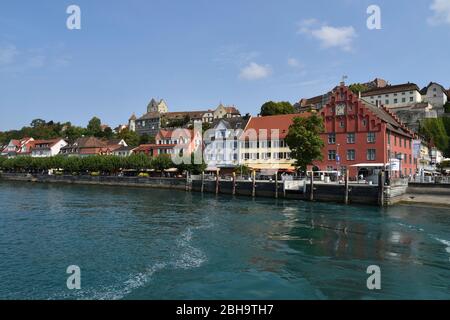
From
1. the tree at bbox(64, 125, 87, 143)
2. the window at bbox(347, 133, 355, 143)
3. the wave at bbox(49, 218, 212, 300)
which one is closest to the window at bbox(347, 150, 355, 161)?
the window at bbox(347, 133, 355, 143)

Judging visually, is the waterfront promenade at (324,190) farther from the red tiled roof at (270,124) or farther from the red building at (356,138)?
the red tiled roof at (270,124)

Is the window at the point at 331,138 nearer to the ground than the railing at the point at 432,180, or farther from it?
farther from it

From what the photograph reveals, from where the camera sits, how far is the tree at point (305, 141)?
2381 inches

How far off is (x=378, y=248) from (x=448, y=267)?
4713 mm

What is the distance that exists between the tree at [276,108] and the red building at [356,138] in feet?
154

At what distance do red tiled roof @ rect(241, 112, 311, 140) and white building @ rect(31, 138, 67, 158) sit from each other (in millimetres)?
97413

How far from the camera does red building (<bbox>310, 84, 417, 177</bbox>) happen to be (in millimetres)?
66331

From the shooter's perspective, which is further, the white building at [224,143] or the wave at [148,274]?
the white building at [224,143]

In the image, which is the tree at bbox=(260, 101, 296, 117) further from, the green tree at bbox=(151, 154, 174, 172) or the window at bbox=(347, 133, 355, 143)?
the window at bbox=(347, 133, 355, 143)

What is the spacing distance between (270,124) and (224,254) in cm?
6872

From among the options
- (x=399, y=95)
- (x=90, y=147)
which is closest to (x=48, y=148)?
(x=90, y=147)

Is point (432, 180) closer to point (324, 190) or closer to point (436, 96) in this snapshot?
point (324, 190)

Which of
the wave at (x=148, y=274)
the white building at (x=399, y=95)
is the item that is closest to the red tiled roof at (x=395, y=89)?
the white building at (x=399, y=95)

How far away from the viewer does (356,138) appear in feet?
226
